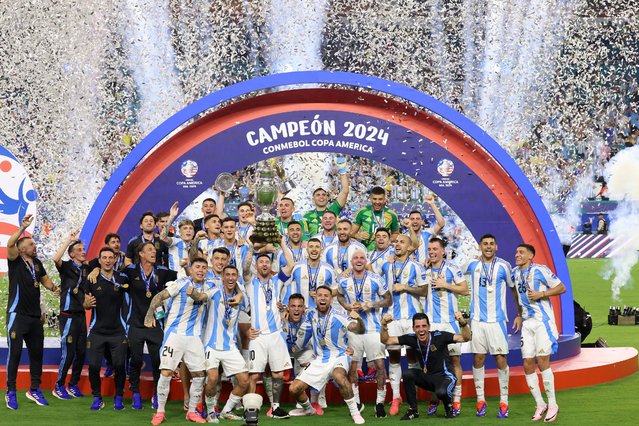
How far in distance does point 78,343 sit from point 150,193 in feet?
8.23

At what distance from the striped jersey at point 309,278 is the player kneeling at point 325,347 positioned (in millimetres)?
524

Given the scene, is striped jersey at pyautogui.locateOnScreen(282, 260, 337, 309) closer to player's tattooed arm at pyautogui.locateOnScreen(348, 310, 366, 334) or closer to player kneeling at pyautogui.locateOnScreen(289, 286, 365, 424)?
player kneeling at pyautogui.locateOnScreen(289, 286, 365, 424)

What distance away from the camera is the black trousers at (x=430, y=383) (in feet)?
39.7

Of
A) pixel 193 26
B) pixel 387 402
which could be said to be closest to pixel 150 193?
pixel 387 402

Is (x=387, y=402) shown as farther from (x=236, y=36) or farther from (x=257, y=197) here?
(x=236, y=36)

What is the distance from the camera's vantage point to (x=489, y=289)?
12578 millimetres

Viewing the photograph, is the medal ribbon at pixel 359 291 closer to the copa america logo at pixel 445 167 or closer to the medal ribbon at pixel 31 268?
the copa america logo at pixel 445 167

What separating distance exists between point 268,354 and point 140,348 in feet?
4.45

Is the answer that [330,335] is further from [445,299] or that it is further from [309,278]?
[445,299]

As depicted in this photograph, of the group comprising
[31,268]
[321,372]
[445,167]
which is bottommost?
[321,372]

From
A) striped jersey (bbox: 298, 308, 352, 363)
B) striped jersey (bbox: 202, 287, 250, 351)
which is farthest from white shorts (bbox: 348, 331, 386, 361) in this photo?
striped jersey (bbox: 202, 287, 250, 351)

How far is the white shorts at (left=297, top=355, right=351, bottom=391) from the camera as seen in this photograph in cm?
1223

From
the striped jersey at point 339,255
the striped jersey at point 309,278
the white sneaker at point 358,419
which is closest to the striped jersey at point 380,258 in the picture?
the striped jersey at point 339,255

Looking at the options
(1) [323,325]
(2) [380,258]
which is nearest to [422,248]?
(2) [380,258]
